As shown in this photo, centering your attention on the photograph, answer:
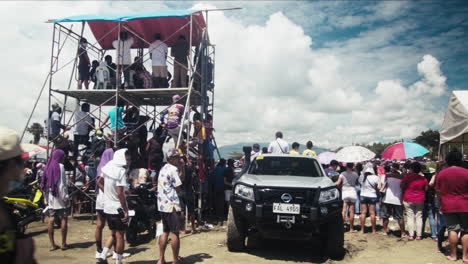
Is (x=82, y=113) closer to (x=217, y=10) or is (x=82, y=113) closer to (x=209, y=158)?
(x=209, y=158)

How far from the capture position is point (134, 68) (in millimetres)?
10391

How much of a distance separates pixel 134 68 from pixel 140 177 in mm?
4274

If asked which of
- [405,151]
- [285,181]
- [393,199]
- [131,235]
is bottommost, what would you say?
[131,235]

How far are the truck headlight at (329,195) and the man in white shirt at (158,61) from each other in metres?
6.67

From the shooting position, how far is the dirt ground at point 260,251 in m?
5.96

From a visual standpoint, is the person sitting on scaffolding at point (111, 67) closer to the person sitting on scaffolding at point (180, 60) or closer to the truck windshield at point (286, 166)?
the person sitting on scaffolding at point (180, 60)

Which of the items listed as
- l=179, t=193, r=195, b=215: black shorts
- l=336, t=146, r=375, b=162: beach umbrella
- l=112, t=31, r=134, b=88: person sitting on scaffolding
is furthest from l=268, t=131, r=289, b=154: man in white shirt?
l=112, t=31, r=134, b=88: person sitting on scaffolding

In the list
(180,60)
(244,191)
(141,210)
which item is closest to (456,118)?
(244,191)

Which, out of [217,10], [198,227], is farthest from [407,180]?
[217,10]

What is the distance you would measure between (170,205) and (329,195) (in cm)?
276

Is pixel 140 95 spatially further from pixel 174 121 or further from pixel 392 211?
pixel 392 211

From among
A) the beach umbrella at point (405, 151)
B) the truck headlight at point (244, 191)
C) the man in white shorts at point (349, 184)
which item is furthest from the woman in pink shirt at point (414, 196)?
the truck headlight at point (244, 191)

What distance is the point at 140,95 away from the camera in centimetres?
1067

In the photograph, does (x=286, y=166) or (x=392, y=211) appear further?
(x=392, y=211)
